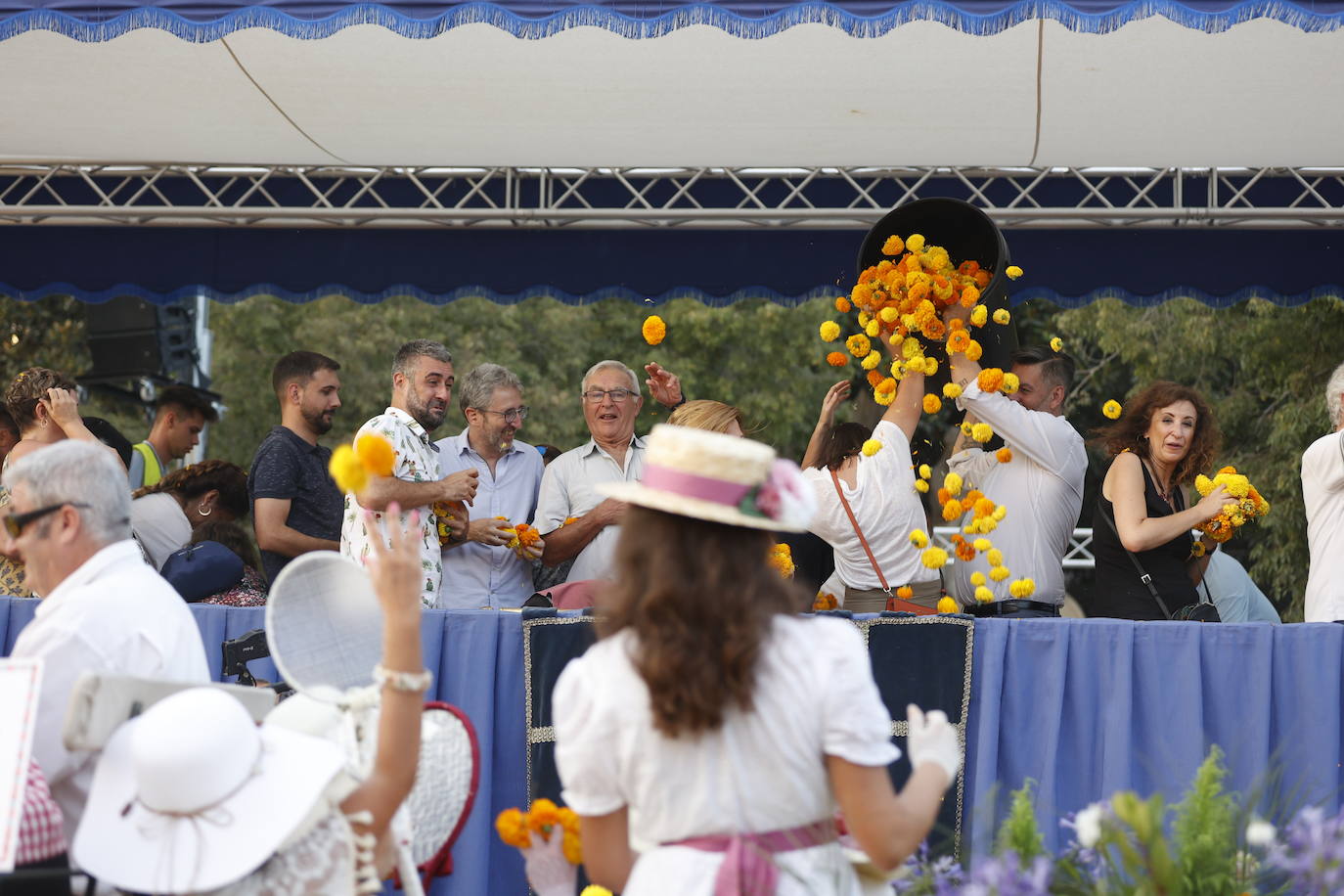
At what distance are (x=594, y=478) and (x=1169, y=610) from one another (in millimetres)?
2065

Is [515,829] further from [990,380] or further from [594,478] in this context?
[594,478]

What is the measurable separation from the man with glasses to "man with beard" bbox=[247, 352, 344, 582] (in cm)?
48

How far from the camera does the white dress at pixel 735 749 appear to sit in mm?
2057

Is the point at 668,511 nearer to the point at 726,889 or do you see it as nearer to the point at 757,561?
the point at 757,561

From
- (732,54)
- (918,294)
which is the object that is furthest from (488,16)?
(918,294)

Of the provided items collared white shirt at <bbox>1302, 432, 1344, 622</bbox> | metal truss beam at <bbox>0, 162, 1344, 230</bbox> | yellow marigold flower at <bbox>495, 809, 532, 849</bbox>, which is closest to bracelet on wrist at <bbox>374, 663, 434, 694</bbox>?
yellow marigold flower at <bbox>495, 809, 532, 849</bbox>

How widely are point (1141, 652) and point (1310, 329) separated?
26.9ft

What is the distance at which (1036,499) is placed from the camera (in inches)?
199

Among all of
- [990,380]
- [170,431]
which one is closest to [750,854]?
[990,380]

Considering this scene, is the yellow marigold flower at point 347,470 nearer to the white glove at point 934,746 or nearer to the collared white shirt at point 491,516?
the white glove at point 934,746

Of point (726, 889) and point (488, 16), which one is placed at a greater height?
point (488, 16)

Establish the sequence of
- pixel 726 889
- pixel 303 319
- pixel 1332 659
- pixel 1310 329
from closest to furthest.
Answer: pixel 726 889 → pixel 1332 659 → pixel 1310 329 → pixel 303 319

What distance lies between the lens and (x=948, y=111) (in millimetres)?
5430

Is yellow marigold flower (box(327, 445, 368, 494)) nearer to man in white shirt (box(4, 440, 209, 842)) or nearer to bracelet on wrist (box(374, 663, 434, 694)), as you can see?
bracelet on wrist (box(374, 663, 434, 694))
